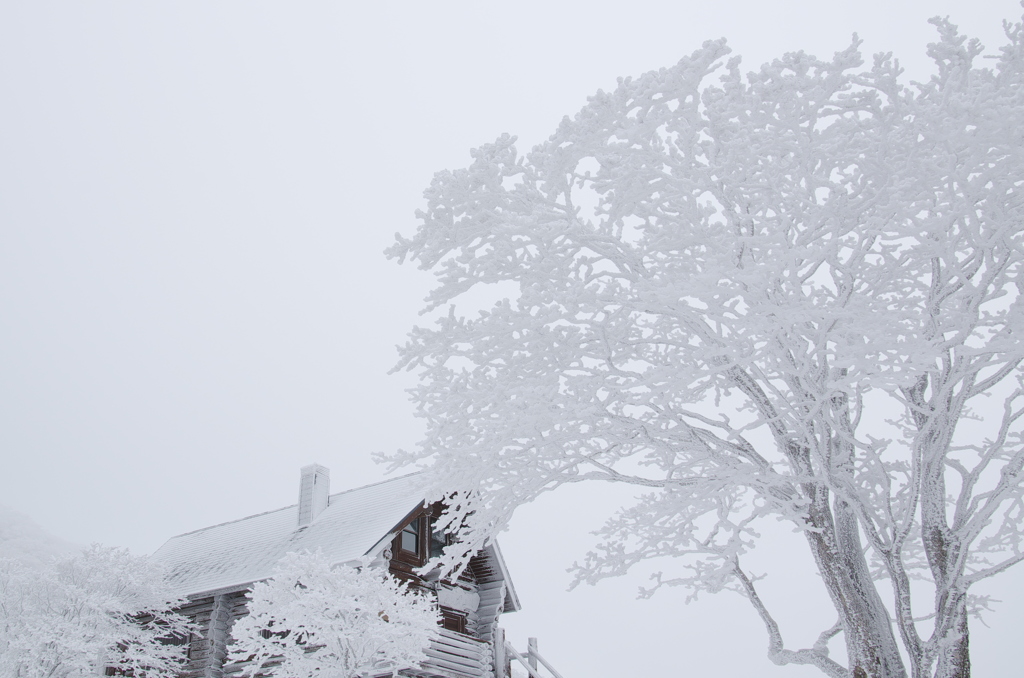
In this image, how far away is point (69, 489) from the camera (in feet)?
533

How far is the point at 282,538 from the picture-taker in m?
20.9

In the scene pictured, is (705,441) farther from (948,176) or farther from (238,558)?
(238,558)

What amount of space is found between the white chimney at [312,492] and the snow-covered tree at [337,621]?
23.1 ft

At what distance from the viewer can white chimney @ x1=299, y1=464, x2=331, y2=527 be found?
70.8 feet

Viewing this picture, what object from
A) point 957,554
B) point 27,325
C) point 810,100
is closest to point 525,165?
point 810,100

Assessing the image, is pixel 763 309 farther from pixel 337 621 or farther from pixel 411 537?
pixel 411 537

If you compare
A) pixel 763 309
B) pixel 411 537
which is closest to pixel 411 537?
pixel 411 537

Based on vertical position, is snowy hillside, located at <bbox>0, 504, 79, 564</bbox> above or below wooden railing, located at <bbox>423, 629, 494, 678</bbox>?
above

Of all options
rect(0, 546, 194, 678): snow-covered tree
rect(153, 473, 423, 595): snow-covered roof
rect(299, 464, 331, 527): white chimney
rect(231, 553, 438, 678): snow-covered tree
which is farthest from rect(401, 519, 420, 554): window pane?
rect(0, 546, 194, 678): snow-covered tree

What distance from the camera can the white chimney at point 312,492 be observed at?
21578mm

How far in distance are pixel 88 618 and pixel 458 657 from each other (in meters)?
8.65

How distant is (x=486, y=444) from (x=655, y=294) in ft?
7.95

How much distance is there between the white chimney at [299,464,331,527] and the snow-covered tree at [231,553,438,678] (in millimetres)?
7041

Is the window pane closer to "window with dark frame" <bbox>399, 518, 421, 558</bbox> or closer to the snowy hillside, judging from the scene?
"window with dark frame" <bbox>399, 518, 421, 558</bbox>
